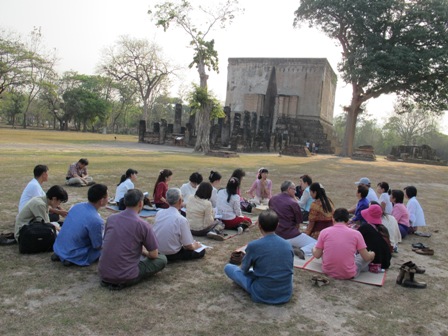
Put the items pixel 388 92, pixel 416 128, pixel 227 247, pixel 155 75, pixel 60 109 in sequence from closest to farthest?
pixel 227 247
pixel 388 92
pixel 155 75
pixel 60 109
pixel 416 128

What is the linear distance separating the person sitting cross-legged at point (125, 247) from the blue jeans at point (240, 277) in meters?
0.91

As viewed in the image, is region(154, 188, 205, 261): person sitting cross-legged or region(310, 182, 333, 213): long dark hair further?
region(310, 182, 333, 213): long dark hair

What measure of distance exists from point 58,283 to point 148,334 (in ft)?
5.00

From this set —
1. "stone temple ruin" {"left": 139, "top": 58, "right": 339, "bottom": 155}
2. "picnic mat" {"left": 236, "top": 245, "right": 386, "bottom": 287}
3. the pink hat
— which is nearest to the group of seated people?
the pink hat

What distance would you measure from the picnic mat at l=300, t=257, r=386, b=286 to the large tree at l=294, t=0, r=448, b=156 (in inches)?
1021

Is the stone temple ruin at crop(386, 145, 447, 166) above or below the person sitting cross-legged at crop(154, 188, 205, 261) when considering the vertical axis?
above

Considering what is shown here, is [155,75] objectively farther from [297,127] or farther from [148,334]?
[148,334]

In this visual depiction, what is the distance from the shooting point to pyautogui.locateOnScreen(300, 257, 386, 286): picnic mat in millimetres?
4786

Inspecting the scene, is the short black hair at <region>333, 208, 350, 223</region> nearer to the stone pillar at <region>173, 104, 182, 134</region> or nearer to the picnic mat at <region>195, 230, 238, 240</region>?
the picnic mat at <region>195, 230, 238, 240</region>

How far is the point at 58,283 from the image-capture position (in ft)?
13.6

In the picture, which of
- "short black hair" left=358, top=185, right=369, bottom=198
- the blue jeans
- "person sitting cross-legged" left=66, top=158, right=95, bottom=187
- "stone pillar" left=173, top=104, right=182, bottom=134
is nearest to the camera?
the blue jeans

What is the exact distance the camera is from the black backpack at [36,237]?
492cm

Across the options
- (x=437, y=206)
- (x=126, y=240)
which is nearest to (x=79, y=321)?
(x=126, y=240)

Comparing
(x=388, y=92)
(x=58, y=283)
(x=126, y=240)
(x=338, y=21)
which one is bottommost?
(x=58, y=283)
